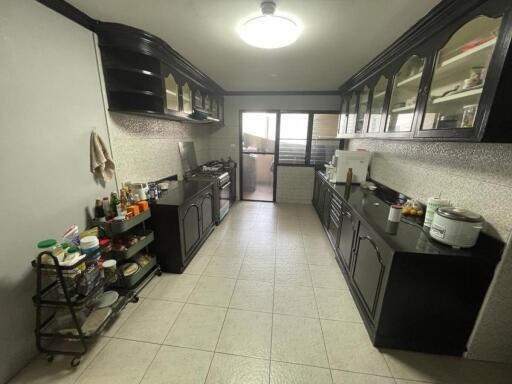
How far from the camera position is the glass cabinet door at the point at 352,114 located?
306cm

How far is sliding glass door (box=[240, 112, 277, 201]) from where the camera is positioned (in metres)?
4.43

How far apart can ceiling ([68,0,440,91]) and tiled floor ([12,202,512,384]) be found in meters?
2.29

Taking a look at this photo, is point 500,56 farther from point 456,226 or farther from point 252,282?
point 252,282

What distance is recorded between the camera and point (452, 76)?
1.33m

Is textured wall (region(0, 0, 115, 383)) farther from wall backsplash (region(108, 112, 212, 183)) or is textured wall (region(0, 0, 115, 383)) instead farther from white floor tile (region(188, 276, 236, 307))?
white floor tile (region(188, 276, 236, 307))

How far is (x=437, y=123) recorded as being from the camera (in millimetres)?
1418

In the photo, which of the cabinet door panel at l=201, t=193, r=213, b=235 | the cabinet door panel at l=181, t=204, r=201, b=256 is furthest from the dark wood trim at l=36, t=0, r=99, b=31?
the cabinet door panel at l=201, t=193, r=213, b=235

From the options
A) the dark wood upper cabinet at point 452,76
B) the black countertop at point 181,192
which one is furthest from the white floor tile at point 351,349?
the black countertop at point 181,192

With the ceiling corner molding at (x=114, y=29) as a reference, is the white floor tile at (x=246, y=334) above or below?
below

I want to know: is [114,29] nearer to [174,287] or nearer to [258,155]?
[174,287]

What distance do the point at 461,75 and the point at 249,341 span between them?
2.23m

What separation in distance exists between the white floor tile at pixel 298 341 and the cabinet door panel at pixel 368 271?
0.44 metres

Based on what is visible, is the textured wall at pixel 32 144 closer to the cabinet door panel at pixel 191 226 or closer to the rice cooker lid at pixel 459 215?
the cabinet door panel at pixel 191 226

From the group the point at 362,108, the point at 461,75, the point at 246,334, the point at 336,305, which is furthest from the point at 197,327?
the point at 362,108
